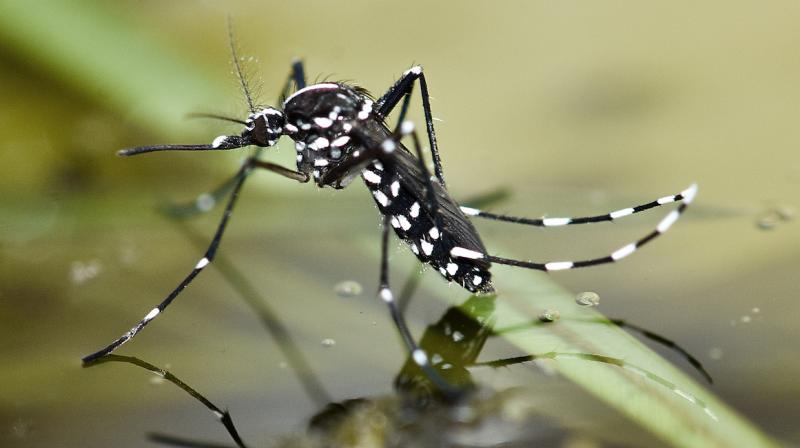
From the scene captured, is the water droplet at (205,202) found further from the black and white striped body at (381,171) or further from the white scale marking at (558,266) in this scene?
the white scale marking at (558,266)

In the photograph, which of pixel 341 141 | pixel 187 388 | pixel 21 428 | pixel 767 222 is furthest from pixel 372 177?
pixel 767 222

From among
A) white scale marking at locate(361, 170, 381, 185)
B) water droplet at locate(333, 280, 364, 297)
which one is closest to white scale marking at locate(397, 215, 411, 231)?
white scale marking at locate(361, 170, 381, 185)

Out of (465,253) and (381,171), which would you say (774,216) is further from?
(381,171)

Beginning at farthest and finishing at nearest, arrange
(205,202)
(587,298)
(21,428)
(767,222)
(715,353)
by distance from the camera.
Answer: (205,202) < (767,222) < (587,298) < (715,353) < (21,428)

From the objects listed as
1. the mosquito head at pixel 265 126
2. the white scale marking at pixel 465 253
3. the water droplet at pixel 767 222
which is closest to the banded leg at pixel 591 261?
the white scale marking at pixel 465 253

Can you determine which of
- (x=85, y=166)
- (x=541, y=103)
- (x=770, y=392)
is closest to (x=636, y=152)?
(x=541, y=103)

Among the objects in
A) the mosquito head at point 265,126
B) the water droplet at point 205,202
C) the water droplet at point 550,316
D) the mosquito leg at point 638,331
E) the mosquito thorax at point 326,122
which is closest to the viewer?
the mosquito leg at point 638,331

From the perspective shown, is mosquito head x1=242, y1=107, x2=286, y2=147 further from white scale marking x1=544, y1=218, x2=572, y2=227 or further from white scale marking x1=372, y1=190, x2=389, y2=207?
white scale marking x1=544, y1=218, x2=572, y2=227
